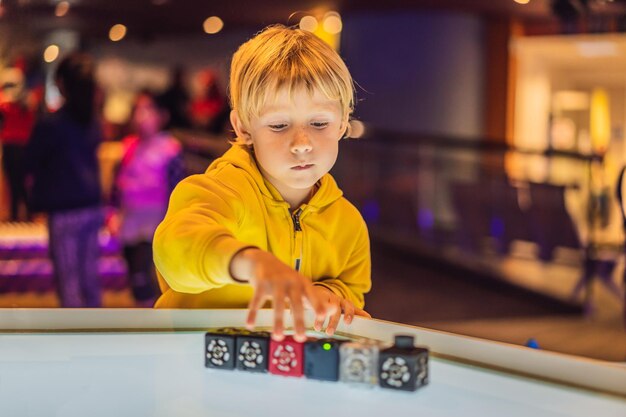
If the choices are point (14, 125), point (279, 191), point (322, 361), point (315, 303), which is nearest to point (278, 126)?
point (279, 191)

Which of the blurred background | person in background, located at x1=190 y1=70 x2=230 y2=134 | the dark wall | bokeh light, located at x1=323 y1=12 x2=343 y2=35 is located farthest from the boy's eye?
the dark wall

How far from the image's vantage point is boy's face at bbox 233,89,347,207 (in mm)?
1577

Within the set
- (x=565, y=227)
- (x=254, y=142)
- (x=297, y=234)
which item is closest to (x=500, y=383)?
(x=297, y=234)

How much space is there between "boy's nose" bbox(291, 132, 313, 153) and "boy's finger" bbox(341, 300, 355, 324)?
294 millimetres

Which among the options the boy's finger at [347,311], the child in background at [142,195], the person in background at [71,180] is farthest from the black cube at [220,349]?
the person in background at [71,180]

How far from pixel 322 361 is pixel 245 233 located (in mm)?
371

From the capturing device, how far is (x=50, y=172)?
14.2 feet

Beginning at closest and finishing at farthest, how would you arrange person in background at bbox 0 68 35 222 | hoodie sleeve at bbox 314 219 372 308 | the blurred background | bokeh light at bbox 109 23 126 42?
hoodie sleeve at bbox 314 219 372 308, person in background at bbox 0 68 35 222, the blurred background, bokeh light at bbox 109 23 126 42

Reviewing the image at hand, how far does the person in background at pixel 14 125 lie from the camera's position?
4.92 m

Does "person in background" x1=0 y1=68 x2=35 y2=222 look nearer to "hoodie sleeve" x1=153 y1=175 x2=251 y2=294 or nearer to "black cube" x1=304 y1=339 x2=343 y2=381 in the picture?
"hoodie sleeve" x1=153 y1=175 x2=251 y2=294

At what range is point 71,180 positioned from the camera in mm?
4363

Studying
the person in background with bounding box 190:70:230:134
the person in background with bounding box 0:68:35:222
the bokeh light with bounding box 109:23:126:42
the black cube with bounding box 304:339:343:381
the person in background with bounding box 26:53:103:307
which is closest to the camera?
the black cube with bounding box 304:339:343:381

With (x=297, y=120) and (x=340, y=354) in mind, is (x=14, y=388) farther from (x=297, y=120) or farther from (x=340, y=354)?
(x=297, y=120)

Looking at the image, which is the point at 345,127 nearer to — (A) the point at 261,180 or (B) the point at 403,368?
(A) the point at 261,180
